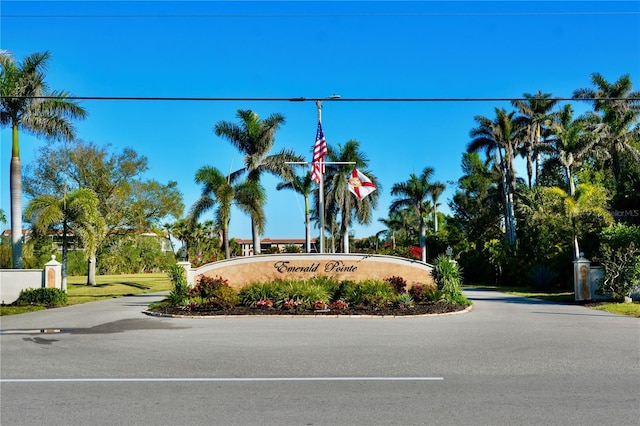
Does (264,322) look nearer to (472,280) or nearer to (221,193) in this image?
(221,193)

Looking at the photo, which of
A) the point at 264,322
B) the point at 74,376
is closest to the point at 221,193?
the point at 264,322

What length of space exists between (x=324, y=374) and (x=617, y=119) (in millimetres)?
43401

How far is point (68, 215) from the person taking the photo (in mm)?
26438

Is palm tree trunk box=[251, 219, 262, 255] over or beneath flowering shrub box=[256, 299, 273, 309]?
over

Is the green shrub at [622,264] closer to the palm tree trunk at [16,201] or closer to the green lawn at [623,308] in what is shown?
the green lawn at [623,308]

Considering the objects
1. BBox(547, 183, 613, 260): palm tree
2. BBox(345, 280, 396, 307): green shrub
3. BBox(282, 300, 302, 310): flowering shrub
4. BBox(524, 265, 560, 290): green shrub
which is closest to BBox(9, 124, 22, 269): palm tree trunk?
BBox(282, 300, 302, 310): flowering shrub

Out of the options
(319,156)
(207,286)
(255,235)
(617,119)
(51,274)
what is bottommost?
(207,286)

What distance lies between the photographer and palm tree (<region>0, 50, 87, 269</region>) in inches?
988

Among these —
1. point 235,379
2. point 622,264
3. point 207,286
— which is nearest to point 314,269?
point 207,286

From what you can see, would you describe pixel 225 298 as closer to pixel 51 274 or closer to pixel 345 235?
pixel 51 274

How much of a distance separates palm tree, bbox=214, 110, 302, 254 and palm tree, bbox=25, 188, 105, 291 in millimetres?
8162

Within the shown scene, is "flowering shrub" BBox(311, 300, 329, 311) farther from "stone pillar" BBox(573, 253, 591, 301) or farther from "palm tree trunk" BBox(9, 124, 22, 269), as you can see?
"palm tree trunk" BBox(9, 124, 22, 269)

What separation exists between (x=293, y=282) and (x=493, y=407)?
14111 millimetres

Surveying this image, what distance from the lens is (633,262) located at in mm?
21359
